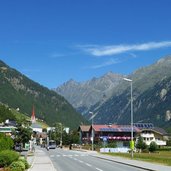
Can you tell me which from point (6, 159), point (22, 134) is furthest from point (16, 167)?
point (22, 134)

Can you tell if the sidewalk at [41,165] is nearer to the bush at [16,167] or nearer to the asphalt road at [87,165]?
the asphalt road at [87,165]

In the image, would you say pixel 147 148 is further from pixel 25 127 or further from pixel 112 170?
pixel 112 170

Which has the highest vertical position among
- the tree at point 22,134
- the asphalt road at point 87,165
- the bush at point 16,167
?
the tree at point 22,134

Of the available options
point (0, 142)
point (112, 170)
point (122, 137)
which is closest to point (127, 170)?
point (112, 170)

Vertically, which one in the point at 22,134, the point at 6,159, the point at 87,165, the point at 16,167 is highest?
the point at 22,134

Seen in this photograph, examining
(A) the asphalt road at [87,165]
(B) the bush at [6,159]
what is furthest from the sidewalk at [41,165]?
(B) the bush at [6,159]

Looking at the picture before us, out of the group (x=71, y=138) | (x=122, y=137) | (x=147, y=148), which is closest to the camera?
(x=147, y=148)

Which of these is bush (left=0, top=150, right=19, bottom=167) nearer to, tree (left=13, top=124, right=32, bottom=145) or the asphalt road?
the asphalt road

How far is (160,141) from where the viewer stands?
19975cm

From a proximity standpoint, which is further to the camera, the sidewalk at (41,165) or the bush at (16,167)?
the sidewalk at (41,165)

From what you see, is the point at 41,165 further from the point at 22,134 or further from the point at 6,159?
the point at 22,134

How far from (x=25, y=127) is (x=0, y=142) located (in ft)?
120

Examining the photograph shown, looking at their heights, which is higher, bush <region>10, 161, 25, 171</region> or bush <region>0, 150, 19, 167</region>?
bush <region>0, 150, 19, 167</region>

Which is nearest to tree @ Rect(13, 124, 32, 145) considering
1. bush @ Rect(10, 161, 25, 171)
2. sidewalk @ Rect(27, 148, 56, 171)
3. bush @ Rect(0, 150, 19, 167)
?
sidewalk @ Rect(27, 148, 56, 171)
